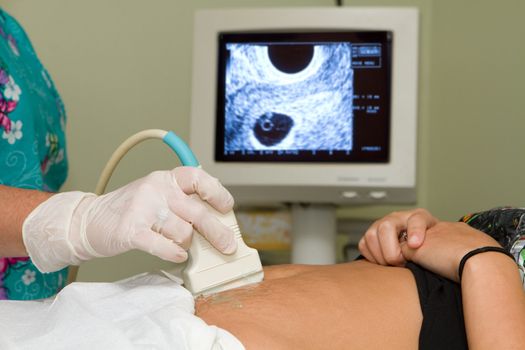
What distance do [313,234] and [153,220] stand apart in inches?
48.1

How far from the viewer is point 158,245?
1021 millimetres

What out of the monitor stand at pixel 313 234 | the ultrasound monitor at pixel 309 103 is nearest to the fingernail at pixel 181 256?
the ultrasound monitor at pixel 309 103

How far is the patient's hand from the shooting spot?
48.3 inches

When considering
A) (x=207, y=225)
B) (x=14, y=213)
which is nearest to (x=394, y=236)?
(x=207, y=225)

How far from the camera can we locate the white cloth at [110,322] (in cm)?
81

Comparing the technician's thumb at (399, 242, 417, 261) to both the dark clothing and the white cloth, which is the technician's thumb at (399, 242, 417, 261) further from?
the white cloth

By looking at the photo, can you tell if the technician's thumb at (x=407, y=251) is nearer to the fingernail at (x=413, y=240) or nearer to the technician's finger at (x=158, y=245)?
the fingernail at (x=413, y=240)

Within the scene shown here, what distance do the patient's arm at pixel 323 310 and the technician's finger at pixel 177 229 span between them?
10 centimetres

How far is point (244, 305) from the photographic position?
999 mm

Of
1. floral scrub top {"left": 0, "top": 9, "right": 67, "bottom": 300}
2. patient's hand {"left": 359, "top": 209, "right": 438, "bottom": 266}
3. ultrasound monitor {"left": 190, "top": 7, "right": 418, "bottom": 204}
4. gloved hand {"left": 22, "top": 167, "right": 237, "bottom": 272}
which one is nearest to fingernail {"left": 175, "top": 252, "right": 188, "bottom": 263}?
gloved hand {"left": 22, "top": 167, "right": 237, "bottom": 272}

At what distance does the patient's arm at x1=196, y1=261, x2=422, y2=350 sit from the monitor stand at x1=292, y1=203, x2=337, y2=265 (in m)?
1.01

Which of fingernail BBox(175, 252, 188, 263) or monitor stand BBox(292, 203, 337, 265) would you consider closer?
fingernail BBox(175, 252, 188, 263)

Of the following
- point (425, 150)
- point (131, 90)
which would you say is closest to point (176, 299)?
point (131, 90)

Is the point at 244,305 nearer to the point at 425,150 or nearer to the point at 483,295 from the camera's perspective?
the point at 483,295
